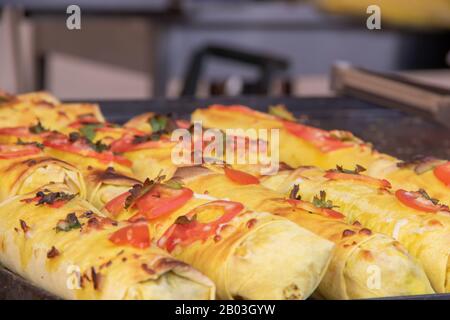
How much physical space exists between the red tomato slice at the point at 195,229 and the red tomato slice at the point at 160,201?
0.06 meters

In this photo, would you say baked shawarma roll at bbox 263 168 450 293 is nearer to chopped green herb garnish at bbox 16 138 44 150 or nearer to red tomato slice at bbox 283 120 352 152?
red tomato slice at bbox 283 120 352 152

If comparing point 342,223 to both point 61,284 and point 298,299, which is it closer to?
point 298,299

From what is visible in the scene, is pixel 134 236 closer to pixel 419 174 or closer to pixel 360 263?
pixel 360 263

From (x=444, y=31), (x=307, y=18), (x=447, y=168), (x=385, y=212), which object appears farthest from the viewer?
(x=444, y=31)

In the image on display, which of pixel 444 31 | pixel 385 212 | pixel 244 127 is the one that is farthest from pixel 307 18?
pixel 385 212

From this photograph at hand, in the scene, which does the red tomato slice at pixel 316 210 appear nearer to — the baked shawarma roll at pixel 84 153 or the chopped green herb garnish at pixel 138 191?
the chopped green herb garnish at pixel 138 191

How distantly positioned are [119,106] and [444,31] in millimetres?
5035

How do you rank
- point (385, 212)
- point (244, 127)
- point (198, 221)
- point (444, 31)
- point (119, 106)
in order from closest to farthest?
point (198, 221), point (385, 212), point (244, 127), point (119, 106), point (444, 31)

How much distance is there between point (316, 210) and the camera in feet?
7.94

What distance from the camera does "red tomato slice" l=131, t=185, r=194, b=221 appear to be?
2347mm

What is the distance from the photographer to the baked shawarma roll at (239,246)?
210 cm

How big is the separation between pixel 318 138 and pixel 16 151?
1051mm

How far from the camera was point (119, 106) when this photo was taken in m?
4.23

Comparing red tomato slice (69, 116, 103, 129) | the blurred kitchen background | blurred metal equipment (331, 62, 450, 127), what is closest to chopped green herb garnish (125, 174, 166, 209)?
red tomato slice (69, 116, 103, 129)
